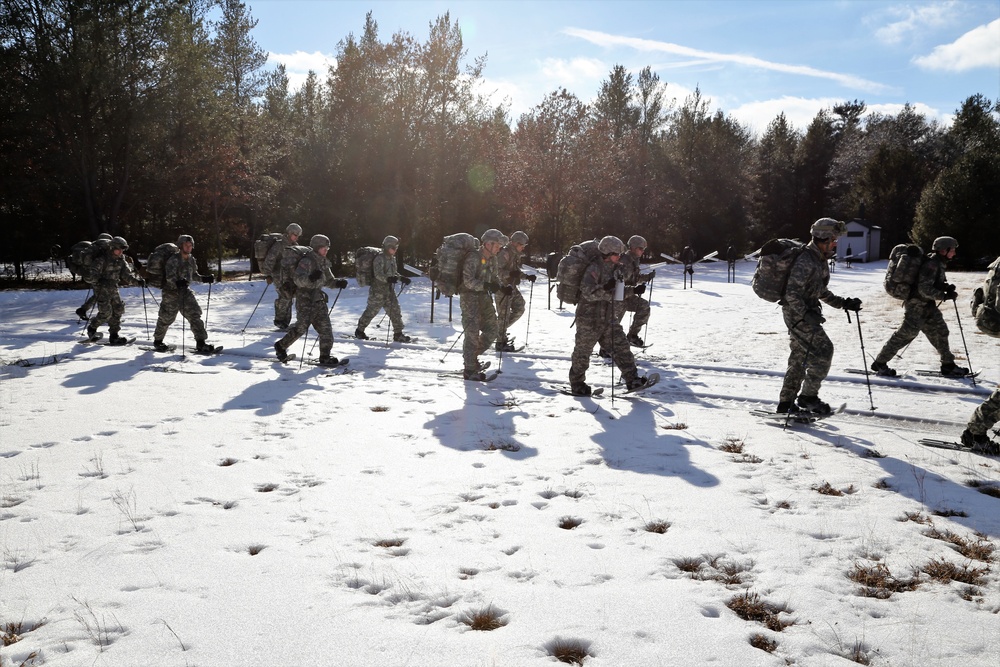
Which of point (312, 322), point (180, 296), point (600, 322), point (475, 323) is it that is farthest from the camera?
point (180, 296)

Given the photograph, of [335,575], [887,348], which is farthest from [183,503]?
[887,348]

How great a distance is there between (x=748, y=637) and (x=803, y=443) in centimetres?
386

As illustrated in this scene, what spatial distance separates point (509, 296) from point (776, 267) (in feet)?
16.9

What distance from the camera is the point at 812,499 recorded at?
16.5ft

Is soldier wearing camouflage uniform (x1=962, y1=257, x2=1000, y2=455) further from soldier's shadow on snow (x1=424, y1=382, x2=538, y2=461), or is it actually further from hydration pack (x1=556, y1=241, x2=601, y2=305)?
hydration pack (x1=556, y1=241, x2=601, y2=305)

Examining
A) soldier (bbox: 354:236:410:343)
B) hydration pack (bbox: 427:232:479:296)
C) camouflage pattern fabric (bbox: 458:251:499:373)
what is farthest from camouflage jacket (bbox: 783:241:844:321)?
soldier (bbox: 354:236:410:343)

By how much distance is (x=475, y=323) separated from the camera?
1000cm

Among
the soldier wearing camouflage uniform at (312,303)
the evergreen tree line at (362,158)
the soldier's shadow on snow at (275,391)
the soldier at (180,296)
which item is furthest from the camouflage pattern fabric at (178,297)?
the evergreen tree line at (362,158)

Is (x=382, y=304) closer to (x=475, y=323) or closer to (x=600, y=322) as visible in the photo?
(x=475, y=323)

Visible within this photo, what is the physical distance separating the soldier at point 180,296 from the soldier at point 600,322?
22.7 ft

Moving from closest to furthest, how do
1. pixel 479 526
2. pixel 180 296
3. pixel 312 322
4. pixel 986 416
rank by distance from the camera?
pixel 479 526 → pixel 986 416 → pixel 312 322 → pixel 180 296

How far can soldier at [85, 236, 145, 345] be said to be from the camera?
12.8 meters

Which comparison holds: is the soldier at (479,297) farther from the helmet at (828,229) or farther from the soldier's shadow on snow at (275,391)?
the helmet at (828,229)

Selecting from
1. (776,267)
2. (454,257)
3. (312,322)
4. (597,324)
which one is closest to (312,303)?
(312,322)
